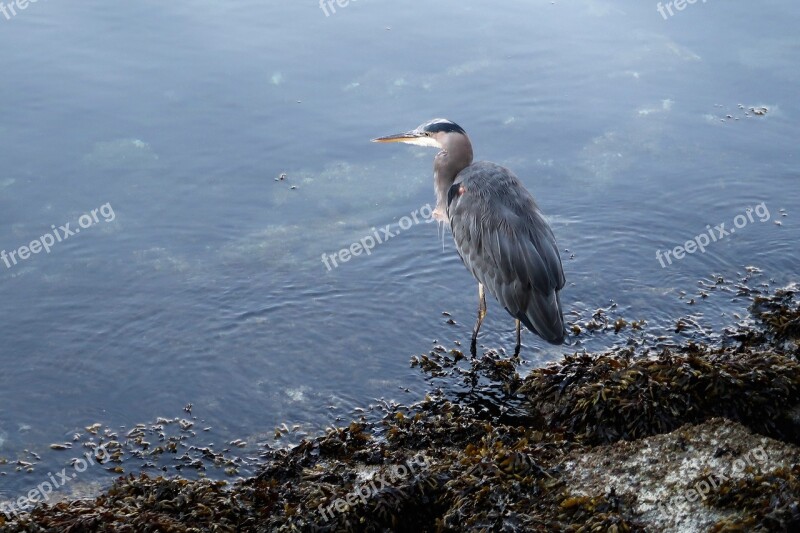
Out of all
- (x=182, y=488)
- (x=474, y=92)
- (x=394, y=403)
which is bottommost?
(x=394, y=403)

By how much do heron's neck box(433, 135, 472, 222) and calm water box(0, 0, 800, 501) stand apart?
2.13ft

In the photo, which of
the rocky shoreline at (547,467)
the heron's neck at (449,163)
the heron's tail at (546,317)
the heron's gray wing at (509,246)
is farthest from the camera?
the heron's neck at (449,163)

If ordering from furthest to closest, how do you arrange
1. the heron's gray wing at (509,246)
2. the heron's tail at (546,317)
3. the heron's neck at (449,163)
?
the heron's neck at (449,163)
the heron's gray wing at (509,246)
the heron's tail at (546,317)

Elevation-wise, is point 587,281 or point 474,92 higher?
point 474,92

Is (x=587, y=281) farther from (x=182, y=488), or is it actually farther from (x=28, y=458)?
(x=28, y=458)

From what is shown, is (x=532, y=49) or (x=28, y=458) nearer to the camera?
(x=28, y=458)

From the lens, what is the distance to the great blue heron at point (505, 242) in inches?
223

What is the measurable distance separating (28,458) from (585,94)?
6.50 metres

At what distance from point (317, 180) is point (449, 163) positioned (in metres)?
1.77

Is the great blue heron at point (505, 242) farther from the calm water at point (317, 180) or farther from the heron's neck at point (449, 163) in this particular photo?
the calm water at point (317, 180)

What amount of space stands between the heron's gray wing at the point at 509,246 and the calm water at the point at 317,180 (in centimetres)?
57

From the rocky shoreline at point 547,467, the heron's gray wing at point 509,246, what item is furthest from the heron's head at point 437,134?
the rocky shoreline at point 547,467

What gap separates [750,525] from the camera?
352 cm

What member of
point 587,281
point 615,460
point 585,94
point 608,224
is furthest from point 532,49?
point 615,460
